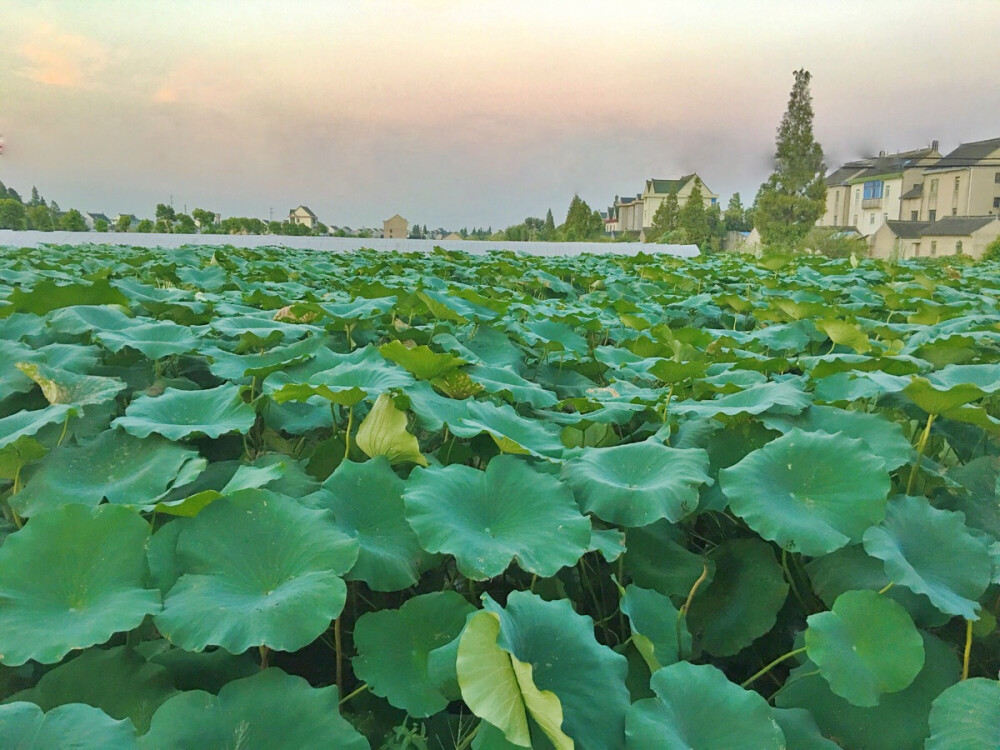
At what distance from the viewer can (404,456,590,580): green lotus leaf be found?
812 millimetres

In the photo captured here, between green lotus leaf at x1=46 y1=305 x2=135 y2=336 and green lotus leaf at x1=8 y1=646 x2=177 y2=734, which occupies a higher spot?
green lotus leaf at x1=46 y1=305 x2=135 y2=336

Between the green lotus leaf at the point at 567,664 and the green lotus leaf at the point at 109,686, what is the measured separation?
1.17ft

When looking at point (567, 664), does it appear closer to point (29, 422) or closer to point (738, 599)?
point (738, 599)

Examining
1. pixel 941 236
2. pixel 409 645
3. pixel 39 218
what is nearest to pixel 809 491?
pixel 409 645

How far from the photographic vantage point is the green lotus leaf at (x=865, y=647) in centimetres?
75

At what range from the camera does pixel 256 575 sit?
2.61ft

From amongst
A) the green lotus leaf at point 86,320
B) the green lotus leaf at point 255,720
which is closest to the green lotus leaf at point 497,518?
the green lotus leaf at point 255,720

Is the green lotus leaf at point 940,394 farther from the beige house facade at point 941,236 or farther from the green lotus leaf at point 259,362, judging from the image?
the beige house facade at point 941,236

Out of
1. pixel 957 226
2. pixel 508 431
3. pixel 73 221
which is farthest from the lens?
pixel 957 226

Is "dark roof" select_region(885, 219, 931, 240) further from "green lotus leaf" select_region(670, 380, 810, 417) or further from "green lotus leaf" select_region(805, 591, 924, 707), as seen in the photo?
"green lotus leaf" select_region(805, 591, 924, 707)

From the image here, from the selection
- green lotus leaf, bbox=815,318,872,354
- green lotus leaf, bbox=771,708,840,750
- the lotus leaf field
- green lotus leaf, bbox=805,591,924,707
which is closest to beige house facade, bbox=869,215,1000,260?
green lotus leaf, bbox=815,318,872,354

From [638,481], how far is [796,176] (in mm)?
37983

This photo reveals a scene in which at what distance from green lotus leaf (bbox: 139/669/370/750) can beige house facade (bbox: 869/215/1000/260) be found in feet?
122

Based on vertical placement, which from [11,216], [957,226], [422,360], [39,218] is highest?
[11,216]
